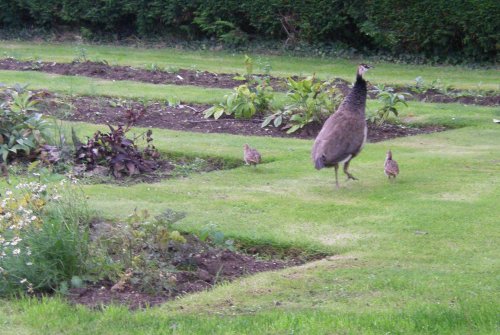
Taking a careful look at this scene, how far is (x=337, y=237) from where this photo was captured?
8.35 meters

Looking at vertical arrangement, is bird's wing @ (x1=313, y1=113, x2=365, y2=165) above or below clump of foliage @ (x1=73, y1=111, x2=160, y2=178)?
above

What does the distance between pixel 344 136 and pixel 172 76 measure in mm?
9256

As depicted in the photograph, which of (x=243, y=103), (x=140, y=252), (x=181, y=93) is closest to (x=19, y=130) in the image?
(x=243, y=103)

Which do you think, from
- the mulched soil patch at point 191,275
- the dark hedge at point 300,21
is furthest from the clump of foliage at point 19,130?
the dark hedge at point 300,21

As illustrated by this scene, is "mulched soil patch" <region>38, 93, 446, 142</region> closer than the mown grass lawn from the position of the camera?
No

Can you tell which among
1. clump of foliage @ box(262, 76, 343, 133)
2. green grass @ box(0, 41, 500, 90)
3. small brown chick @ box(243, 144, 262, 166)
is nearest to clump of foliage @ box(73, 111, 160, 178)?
small brown chick @ box(243, 144, 262, 166)

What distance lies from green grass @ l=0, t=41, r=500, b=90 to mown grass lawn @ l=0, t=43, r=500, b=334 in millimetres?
6165

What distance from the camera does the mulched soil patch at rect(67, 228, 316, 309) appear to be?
6.77 m

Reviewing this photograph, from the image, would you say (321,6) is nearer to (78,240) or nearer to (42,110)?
(42,110)

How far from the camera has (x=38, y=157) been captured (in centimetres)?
1132

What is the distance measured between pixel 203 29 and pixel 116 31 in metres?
3.77

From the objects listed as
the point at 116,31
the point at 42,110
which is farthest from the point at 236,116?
the point at 116,31

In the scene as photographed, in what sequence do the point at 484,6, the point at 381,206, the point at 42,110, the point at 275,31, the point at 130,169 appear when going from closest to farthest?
1. the point at 381,206
2. the point at 130,169
3. the point at 42,110
4. the point at 484,6
5. the point at 275,31

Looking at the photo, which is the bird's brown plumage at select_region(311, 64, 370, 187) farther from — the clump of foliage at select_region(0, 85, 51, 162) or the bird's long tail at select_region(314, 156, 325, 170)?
the clump of foliage at select_region(0, 85, 51, 162)
